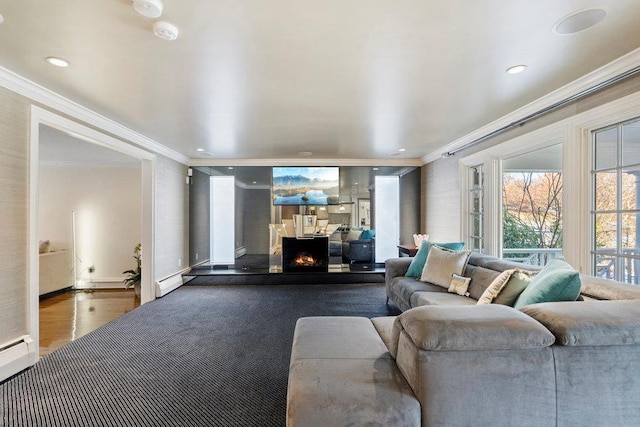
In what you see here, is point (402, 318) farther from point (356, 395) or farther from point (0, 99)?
point (0, 99)

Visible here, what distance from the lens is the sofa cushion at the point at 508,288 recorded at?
2219mm

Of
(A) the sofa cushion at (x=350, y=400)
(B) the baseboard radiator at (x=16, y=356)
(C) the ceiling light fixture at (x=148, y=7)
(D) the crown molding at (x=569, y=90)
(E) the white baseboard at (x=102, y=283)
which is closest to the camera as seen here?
(A) the sofa cushion at (x=350, y=400)

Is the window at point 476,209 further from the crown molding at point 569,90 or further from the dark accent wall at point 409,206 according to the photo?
the dark accent wall at point 409,206

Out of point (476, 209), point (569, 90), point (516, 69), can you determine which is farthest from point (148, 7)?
point (476, 209)

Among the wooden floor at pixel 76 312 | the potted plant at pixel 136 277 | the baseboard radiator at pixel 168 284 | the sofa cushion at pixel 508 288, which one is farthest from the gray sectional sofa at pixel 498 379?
the potted plant at pixel 136 277

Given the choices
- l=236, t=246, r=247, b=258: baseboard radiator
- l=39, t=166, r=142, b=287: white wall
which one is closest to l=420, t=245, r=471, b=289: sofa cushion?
l=236, t=246, r=247, b=258: baseboard radiator

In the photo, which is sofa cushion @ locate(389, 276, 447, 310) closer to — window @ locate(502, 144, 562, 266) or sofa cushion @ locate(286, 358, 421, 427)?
window @ locate(502, 144, 562, 266)

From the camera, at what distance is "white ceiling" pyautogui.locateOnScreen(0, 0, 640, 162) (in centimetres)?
166

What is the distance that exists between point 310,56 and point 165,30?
0.91 metres

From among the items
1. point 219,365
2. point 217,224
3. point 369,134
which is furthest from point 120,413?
point 217,224

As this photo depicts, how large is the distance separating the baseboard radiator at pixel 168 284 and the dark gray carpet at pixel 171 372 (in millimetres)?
513

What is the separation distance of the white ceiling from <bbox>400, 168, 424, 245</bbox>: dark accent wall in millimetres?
2649

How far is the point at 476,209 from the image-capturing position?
445 centimetres

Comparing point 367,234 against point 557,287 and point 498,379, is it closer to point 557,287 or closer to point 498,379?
point 557,287
